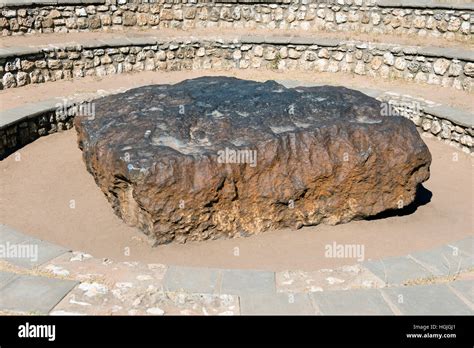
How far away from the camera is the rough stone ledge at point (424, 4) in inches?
432

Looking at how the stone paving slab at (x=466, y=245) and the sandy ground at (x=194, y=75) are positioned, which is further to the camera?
the sandy ground at (x=194, y=75)

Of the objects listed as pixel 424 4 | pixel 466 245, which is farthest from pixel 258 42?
pixel 466 245

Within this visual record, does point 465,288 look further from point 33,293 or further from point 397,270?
point 33,293

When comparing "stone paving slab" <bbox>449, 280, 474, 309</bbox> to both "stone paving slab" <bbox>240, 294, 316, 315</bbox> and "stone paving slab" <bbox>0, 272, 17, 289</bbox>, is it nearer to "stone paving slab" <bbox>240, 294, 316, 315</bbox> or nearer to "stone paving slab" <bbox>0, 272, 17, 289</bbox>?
"stone paving slab" <bbox>240, 294, 316, 315</bbox>

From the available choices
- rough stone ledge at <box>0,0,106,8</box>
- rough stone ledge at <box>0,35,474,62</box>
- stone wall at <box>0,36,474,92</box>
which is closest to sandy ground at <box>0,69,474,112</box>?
stone wall at <box>0,36,474,92</box>

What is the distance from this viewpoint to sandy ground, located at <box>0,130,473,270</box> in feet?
17.1

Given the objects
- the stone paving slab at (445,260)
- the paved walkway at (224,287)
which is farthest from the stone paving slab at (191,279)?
the stone paving slab at (445,260)

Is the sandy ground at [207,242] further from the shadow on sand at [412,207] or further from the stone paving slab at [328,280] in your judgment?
the stone paving slab at [328,280]

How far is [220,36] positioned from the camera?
11.8 metres

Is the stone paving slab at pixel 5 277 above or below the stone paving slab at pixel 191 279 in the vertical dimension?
below

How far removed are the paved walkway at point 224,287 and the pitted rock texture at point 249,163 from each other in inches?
36.9

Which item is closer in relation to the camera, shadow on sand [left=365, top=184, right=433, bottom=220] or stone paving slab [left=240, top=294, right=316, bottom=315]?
stone paving slab [left=240, top=294, right=316, bottom=315]

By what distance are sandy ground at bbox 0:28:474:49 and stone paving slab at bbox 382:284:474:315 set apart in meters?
8.03
